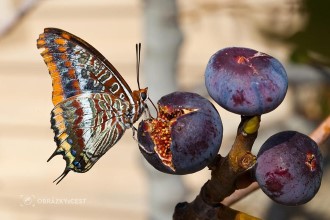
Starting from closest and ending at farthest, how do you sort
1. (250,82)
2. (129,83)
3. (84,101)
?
1. (250,82)
2. (84,101)
3. (129,83)

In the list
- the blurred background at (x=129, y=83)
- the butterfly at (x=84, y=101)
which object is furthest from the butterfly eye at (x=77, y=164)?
the blurred background at (x=129, y=83)

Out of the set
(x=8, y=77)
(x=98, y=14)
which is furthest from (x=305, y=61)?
(x=8, y=77)

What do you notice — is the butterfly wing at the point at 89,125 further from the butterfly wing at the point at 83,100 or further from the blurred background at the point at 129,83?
the blurred background at the point at 129,83

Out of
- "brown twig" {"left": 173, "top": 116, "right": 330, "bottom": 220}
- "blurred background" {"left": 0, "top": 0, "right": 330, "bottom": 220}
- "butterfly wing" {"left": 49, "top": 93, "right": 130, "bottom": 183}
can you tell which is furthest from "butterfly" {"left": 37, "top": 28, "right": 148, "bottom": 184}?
"blurred background" {"left": 0, "top": 0, "right": 330, "bottom": 220}

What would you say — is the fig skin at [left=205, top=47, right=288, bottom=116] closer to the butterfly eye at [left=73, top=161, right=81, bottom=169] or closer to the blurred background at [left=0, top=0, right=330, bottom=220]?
the butterfly eye at [left=73, top=161, right=81, bottom=169]

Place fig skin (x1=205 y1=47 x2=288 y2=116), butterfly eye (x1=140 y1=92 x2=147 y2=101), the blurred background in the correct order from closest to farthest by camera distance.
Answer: fig skin (x1=205 y1=47 x2=288 y2=116)
butterfly eye (x1=140 y1=92 x2=147 y2=101)
the blurred background

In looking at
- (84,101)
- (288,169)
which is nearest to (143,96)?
(84,101)

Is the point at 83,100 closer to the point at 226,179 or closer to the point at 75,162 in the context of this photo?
the point at 75,162

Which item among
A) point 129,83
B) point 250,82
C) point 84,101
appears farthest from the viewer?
point 129,83
